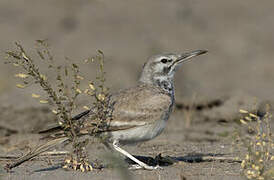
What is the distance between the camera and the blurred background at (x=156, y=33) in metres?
15.1

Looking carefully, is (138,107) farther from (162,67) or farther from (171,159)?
(162,67)

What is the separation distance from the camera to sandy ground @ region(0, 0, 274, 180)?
948cm

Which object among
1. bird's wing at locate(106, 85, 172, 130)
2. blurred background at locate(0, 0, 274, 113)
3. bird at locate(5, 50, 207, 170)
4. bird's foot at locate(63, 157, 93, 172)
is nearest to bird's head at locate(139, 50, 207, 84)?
bird at locate(5, 50, 207, 170)

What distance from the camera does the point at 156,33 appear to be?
1697cm

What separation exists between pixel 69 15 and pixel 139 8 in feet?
7.39

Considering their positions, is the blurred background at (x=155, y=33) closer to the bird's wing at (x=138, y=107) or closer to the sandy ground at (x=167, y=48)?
the sandy ground at (x=167, y=48)

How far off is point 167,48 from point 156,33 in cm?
120

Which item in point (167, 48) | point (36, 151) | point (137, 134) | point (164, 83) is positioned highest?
point (167, 48)

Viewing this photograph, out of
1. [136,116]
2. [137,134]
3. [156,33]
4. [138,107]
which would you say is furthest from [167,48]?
[137,134]

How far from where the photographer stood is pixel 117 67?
1502 centimetres

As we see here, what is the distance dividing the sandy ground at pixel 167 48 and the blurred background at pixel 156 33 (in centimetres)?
3

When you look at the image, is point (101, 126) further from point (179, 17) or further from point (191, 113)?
point (179, 17)

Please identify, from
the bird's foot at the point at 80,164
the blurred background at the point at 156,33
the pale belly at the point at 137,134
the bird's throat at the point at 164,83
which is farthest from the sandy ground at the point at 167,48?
the bird's foot at the point at 80,164

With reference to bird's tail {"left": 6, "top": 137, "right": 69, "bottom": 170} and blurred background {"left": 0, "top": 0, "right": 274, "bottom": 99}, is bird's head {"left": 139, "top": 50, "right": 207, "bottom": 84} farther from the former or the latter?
blurred background {"left": 0, "top": 0, "right": 274, "bottom": 99}
